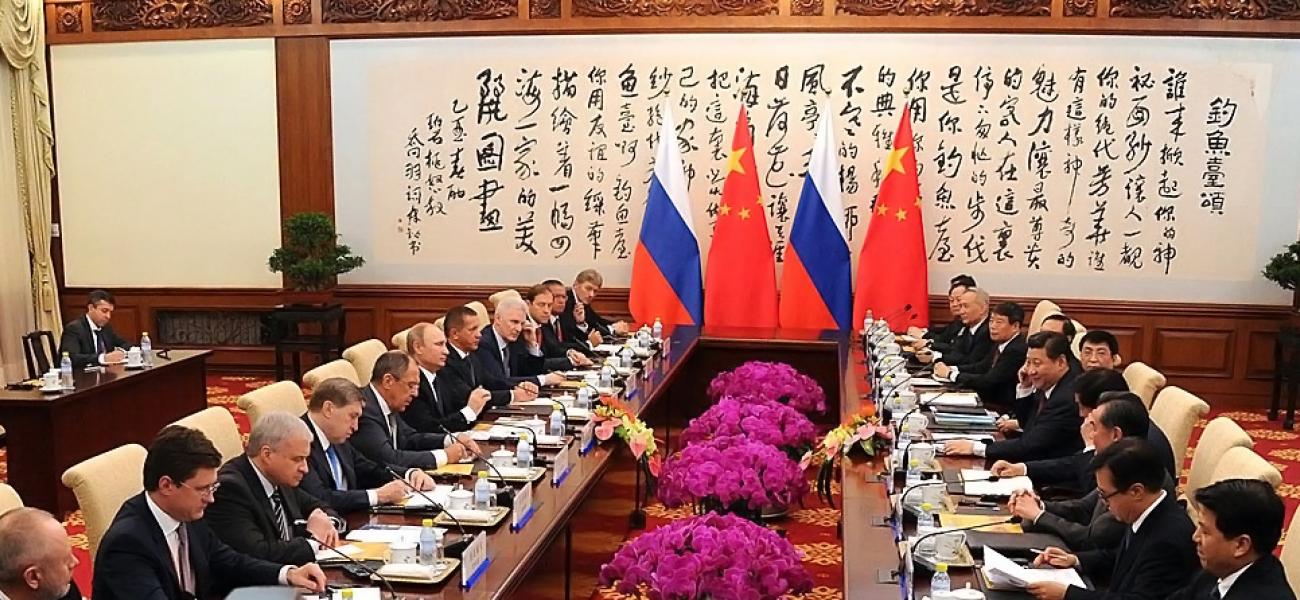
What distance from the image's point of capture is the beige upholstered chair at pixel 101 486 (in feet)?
9.83

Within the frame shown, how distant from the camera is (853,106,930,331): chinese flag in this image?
26.0ft

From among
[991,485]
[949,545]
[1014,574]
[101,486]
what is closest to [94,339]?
[101,486]

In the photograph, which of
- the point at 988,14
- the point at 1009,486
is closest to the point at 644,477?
the point at 1009,486

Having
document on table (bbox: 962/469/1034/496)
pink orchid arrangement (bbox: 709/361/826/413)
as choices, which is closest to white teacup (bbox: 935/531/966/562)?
document on table (bbox: 962/469/1034/496)

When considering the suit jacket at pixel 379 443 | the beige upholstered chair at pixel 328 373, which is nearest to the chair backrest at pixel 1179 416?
the suit jacket at pixel 379 443

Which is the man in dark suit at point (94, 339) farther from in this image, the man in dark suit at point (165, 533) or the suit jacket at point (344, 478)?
the man in dark suit at point (165, 533)

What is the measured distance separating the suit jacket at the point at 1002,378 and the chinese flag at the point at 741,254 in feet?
8.47

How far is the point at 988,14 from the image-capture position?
26.0ft

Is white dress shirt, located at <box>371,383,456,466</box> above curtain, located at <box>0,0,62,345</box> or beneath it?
beneath

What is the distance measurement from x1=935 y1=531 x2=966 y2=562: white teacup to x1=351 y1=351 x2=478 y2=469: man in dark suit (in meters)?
1.75

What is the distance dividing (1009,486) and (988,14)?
5.24 metres

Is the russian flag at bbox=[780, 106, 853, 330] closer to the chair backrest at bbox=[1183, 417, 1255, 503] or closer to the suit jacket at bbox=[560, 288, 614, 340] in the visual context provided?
the suit jacket at bbox=[560, 288, 614, 340]

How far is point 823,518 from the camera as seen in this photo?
5.51m

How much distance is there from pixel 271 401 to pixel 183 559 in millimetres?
1400
